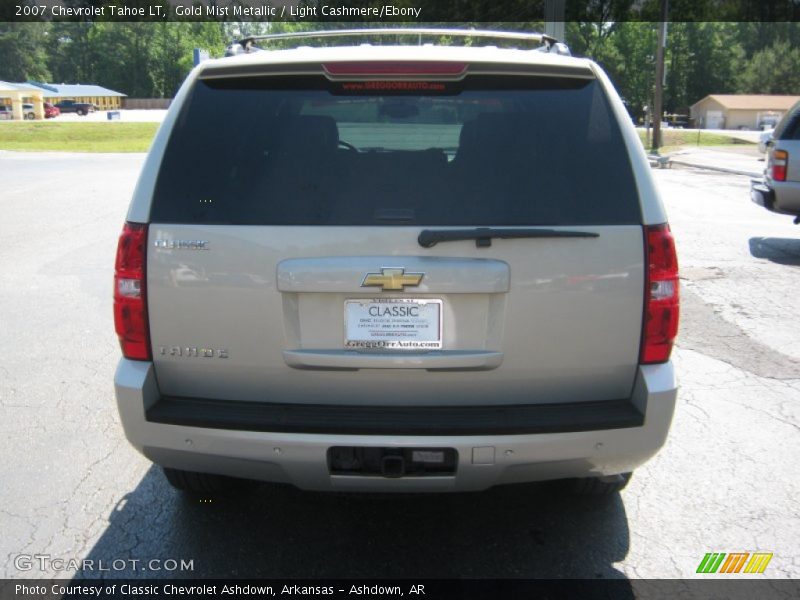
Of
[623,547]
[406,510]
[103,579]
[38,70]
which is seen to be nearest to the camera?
[103,579]

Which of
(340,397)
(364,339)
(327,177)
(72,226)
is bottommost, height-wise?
(72,226)

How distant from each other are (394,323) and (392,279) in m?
0.16

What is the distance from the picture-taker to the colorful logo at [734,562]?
3117 mm

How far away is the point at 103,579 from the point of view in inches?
119

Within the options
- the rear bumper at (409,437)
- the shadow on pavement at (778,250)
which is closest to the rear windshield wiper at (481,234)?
the rear bumper at (409,437)

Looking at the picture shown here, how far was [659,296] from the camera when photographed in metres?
2.79

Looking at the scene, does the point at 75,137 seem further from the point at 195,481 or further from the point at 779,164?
the point at 195,481

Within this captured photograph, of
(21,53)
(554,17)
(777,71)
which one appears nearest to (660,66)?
(554,17)

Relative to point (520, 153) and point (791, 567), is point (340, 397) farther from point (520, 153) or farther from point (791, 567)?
point (791, 567)

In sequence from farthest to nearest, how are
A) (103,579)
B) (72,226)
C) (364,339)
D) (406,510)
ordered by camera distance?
(72,226) → (406,510) → (103,579) → (364,339)

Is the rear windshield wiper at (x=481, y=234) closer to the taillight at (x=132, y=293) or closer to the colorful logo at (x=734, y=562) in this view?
the taillight at (x=132, y=293)

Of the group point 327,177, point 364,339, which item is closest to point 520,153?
point 327,177

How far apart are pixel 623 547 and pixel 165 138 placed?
2.53 meters

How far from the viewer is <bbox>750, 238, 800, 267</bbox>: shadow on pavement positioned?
31.1ft
